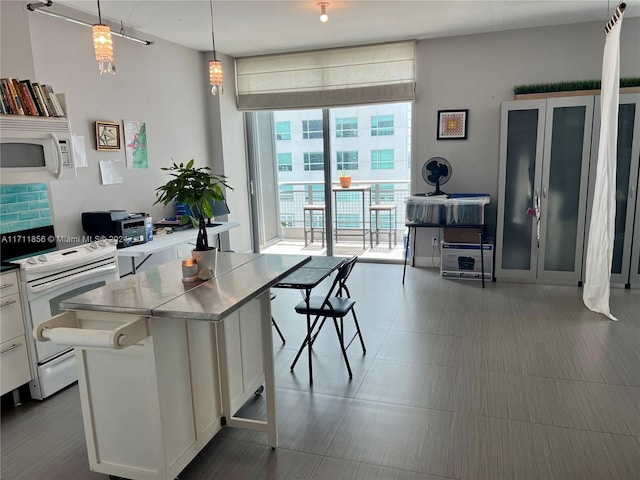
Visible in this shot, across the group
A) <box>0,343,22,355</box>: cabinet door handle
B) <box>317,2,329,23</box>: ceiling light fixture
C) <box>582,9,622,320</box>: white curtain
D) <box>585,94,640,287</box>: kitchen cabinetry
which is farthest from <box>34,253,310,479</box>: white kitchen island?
<box>585,94,640,287</box>: kitchen cabinetry

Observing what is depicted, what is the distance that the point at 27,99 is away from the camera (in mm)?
2982

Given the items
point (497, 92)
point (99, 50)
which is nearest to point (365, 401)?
point (99, 50)

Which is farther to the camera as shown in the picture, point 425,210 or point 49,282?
point 425,210

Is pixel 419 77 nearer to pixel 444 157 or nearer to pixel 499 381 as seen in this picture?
pixel 444 157

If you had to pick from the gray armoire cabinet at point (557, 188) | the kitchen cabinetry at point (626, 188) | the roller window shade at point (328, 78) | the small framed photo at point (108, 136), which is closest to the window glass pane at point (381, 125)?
the roller window shade at point (328, 78)

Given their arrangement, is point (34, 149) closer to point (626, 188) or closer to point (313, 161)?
point (313, 161)

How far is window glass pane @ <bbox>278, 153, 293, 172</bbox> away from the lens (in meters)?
6.51

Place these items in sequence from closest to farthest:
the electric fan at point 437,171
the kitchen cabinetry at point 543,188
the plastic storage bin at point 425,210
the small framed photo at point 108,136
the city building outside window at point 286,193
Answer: the small framed photo at point 108,136 < the kitchen cabinetry at point 543,188 < the plastic storage bin at point 425,210 < the electric fan at point 437,171 < the city building outside window at point 286,193

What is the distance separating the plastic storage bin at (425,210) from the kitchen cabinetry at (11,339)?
375 cm

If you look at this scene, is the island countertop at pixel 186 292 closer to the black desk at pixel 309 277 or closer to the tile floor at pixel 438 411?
the black desk at pixel 309 277

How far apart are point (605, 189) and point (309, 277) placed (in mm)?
2595

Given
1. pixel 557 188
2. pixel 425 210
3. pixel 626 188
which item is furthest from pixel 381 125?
pixel 626 188

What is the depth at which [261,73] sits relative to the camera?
5984mm

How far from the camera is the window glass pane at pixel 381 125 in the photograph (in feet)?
19.3
